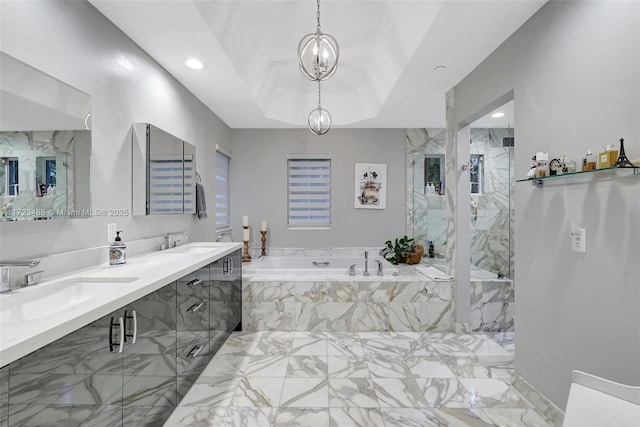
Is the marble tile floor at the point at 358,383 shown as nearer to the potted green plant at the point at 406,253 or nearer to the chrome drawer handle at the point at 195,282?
the chrome drawer handle at the point at 195,282

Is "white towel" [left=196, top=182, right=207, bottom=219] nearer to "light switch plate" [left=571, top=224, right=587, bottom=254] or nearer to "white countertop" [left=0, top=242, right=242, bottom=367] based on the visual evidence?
"white countertop" [left=0, top=242, right=242, bottom=367]

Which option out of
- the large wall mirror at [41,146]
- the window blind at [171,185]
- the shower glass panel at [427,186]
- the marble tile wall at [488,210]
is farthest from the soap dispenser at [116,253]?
the shower glass panel at [427,186]

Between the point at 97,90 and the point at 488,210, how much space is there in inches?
158

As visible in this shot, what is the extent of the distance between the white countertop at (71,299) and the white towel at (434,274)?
2.19 m

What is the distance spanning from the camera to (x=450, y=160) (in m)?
3.07

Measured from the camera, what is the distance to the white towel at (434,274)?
2.99 metres

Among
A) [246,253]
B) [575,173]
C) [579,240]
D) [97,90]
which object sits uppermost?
[97,90]

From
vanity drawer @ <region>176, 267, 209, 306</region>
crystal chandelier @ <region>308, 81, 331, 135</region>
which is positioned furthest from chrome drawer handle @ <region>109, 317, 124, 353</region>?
crystal chandelier @ <region>308, 81, 331, 135</region>

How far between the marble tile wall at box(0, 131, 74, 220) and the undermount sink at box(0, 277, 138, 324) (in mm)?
361

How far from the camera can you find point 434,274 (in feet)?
10.2

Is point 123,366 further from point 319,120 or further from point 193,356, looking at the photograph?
point 319,120

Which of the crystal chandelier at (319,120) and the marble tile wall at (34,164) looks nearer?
the marble tile wall at (34,164)

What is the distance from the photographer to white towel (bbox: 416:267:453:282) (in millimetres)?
2994

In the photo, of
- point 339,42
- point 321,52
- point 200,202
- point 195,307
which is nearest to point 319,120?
point 339,42
